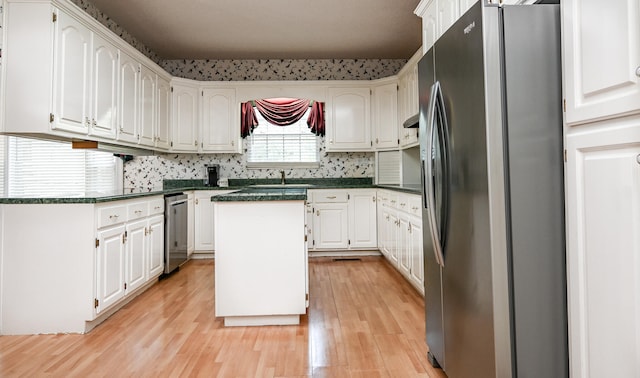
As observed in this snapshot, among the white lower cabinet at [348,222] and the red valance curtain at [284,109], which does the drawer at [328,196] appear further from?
the red valance curtain at [284,109]

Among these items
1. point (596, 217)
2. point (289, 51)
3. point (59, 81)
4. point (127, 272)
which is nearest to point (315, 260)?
point (127, 272)

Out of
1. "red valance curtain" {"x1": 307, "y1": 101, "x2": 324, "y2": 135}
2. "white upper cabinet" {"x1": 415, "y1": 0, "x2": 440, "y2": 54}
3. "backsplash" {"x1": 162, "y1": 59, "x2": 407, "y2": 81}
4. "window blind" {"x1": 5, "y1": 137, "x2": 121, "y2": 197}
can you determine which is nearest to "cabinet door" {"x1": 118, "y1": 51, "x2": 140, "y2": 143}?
"window blind" {"x1": 5, "y1": 137, "x2": 121, "y2": 197}

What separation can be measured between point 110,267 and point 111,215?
39cm

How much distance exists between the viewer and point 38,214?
237 cm

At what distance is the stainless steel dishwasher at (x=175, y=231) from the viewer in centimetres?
370

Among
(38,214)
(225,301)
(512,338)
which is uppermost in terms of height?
(38,214)

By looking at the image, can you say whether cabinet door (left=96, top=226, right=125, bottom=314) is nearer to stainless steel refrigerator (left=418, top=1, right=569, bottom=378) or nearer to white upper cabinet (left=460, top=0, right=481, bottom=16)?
stainless steel refrigerator (left=418, top=1, right=569, bottom=378)

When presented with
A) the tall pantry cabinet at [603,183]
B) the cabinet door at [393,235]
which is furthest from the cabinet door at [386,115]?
the tall pantry cabinet at [603,183]

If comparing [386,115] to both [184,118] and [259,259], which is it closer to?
[184,118]

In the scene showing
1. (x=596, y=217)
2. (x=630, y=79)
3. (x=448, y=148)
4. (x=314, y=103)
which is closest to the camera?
(x=630, y=79)

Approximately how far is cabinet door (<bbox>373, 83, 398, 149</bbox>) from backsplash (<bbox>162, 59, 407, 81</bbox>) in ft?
1.76

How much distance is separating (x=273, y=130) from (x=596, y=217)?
14.8ft

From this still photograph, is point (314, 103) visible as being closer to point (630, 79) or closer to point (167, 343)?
point (167, 343)

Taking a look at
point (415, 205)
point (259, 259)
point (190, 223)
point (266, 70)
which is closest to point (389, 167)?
point (415, 205)
